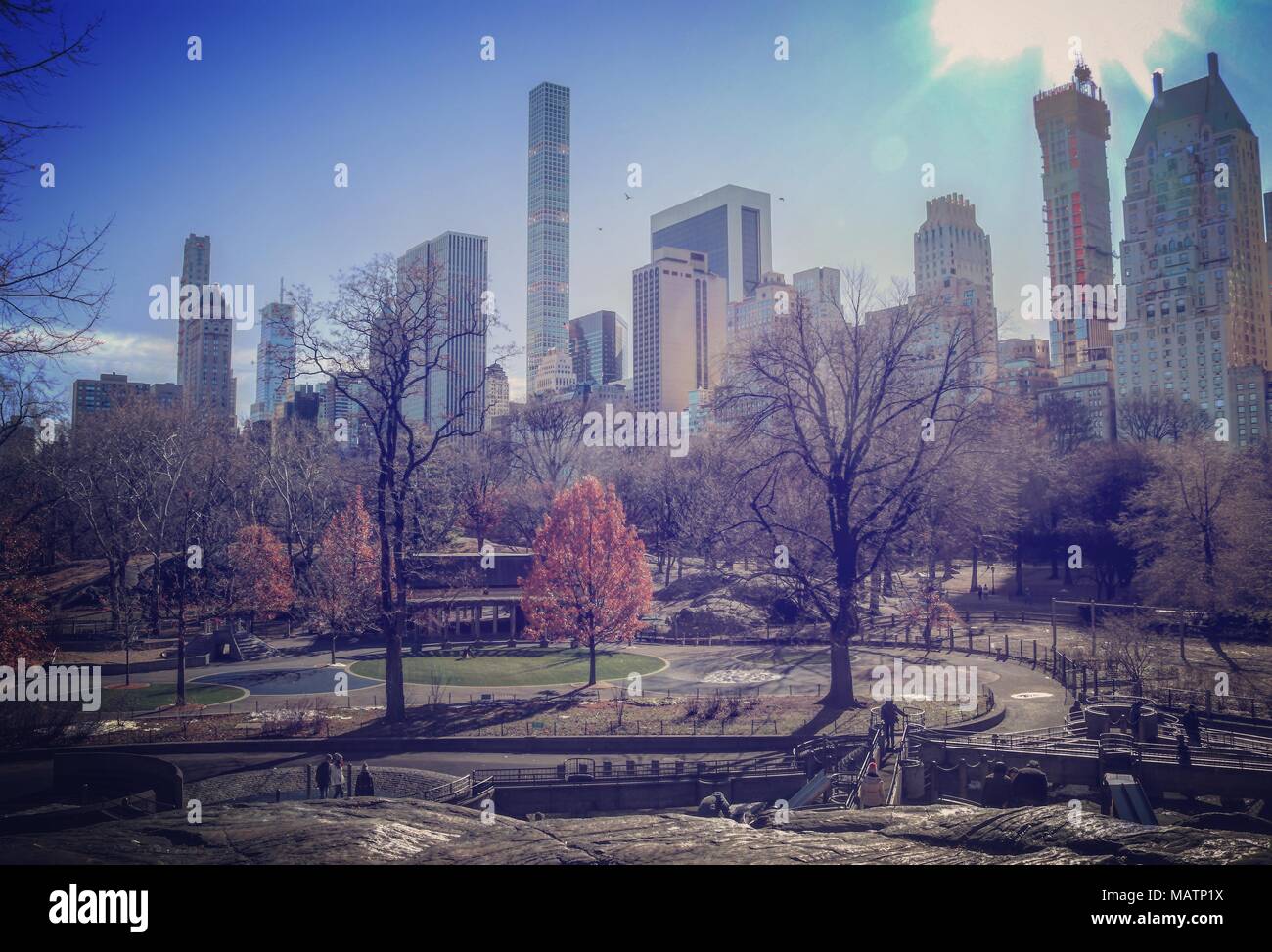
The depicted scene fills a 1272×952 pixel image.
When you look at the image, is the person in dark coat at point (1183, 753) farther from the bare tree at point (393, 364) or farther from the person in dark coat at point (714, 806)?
the bare tree at point (393, 364)

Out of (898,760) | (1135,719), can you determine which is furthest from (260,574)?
(1135,719)

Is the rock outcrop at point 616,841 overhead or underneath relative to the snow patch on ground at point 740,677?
overhead

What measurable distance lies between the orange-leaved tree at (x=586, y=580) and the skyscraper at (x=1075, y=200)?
186 metres

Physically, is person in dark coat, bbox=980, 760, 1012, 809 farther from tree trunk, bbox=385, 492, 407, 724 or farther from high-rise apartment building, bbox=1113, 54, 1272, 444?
high-rise apartment building, bbox=1113, 54, 1272, 444

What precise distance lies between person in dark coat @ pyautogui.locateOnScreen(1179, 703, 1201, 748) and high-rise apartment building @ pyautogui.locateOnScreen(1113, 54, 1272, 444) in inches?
2133

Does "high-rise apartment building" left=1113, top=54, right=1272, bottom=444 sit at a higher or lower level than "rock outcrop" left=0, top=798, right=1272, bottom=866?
higher

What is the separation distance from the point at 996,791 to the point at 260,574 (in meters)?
39.7

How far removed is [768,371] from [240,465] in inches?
1916

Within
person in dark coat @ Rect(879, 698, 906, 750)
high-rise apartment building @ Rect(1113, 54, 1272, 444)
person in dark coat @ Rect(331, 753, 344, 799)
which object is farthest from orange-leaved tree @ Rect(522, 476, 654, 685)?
high-rise apartment building @ Rect(1113, 54, 1272, 444)

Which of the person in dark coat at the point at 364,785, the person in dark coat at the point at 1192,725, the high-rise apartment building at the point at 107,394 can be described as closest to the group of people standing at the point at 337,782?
the person in dark coat at the point at 364,785

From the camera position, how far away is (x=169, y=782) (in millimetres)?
16297

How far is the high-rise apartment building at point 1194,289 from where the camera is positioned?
256 feet

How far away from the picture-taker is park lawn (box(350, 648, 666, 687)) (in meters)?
33.0

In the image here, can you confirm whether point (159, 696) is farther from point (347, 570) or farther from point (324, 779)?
point (324, 779)
